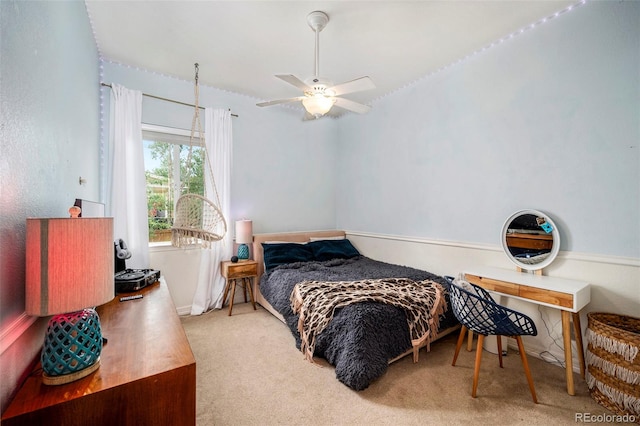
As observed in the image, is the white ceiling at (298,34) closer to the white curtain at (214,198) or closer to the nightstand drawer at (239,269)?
the white curtain at (214,198)

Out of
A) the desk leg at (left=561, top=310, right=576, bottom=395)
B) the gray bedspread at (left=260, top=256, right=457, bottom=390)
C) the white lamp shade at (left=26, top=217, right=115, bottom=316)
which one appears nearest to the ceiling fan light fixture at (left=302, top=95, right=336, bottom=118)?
the gray bedspread at (left=260, top=256, right=457, bottom=390)

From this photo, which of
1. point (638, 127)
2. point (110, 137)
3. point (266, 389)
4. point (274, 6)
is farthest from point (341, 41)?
point (266, 389)

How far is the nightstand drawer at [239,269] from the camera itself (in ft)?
10.8

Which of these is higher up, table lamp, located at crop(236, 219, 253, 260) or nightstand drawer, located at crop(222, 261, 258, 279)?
table lamp, located at crop(236, 219, 253, 260)

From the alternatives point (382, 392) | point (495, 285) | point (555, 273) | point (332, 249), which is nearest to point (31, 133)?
point (382, 392)

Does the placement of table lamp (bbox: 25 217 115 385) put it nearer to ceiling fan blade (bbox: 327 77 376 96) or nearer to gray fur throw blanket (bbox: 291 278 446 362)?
gray fur throw blanket (bbox: 291 278 446 362)

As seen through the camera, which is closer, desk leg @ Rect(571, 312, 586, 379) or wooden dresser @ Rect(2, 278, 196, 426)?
wooden dresser @ Rect(2, 278, 196, 426)

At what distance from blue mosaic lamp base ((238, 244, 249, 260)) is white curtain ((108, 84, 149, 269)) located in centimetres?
101

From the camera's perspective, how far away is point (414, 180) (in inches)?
138

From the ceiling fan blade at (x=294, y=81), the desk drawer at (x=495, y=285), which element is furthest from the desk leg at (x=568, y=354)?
the ceiling fan blade at (x=294, y=81)

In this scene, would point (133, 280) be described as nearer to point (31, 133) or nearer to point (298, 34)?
point (31, 133)

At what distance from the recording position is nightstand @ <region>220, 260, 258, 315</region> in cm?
331

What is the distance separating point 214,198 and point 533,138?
3412mm

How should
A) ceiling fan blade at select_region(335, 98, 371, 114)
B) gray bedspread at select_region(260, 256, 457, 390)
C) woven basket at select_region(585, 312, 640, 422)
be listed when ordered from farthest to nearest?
ceiling fan blade at select_region(335, 98, 371, 114) < gray bedspread at select_region(260, 256, 457, 390) < woven basket at select_region(585, 312, 640, 422)
